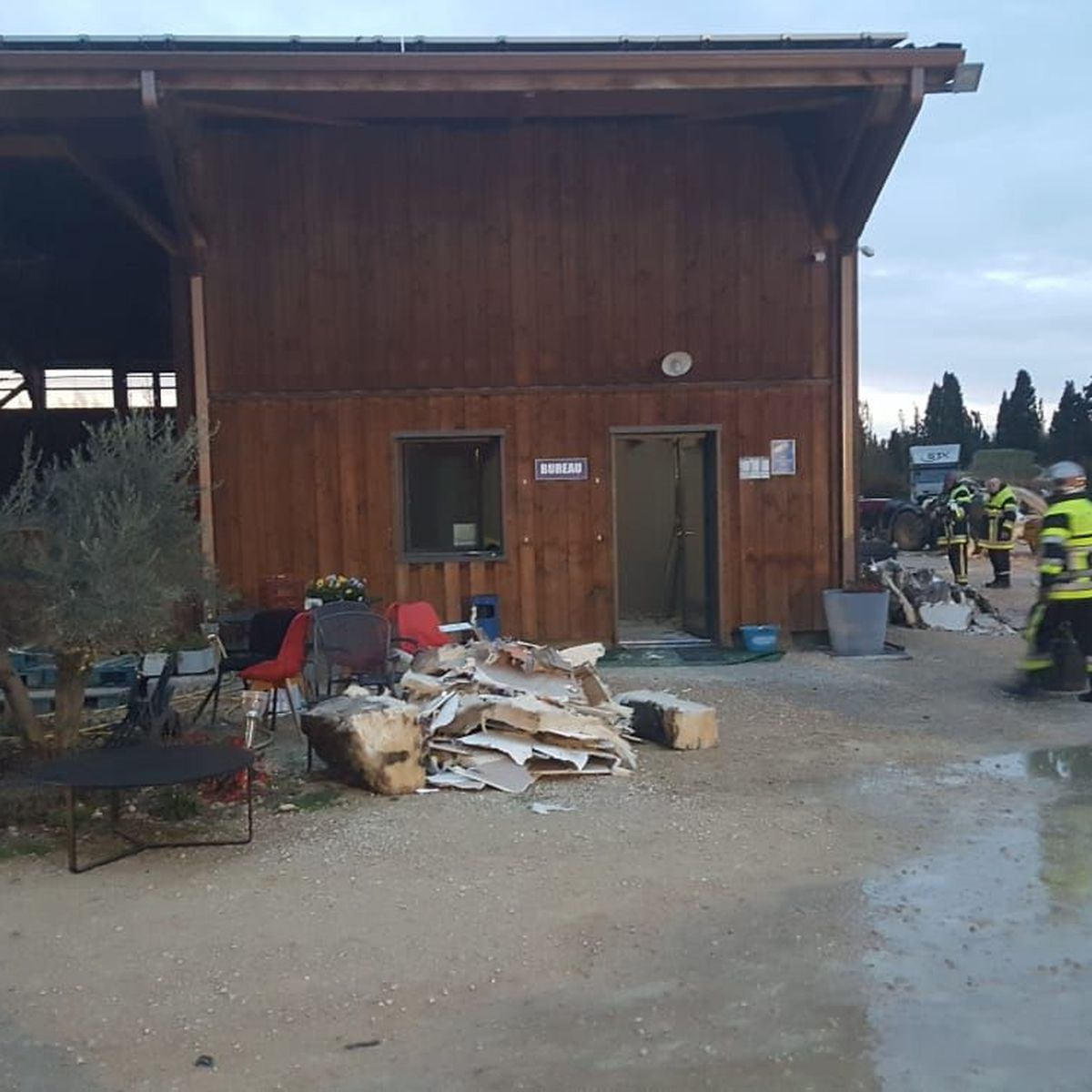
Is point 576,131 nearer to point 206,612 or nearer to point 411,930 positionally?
point 206,612

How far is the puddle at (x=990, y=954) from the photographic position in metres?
3.35

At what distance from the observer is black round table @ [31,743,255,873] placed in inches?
195

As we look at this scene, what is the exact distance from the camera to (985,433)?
55.8 m

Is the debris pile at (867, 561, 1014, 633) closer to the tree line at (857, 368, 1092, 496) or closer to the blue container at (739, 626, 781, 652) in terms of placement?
the blue container at (739, 626, 781, 652)

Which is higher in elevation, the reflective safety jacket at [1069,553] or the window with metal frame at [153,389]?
the window with metal frame at [153,389]

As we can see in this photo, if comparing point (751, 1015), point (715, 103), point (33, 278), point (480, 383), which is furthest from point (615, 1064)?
point (33, 278)

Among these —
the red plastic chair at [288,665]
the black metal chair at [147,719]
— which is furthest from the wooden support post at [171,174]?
the black metal chair at [147,719]

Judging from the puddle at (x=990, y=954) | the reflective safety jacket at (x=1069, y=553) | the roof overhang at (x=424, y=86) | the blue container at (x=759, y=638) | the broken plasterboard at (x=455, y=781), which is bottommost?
the puddle at (x=990, y=954)

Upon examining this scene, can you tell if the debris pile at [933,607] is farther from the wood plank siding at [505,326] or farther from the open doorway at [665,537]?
the wood plank siding at [505,326]

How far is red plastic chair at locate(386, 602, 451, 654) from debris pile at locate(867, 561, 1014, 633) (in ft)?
18.0

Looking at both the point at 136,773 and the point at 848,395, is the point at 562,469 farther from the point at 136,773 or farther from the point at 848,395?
the point at 136,773

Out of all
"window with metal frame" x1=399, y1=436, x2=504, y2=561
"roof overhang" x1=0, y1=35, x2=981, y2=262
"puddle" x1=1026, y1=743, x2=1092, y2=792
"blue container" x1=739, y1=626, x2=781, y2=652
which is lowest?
"puddle" x1=1026, y1=743, x2=1092, y2=792

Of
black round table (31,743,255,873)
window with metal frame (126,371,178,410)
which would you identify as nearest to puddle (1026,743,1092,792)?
black round table (31,743,255,873)

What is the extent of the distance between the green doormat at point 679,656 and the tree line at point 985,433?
86.9 ft
